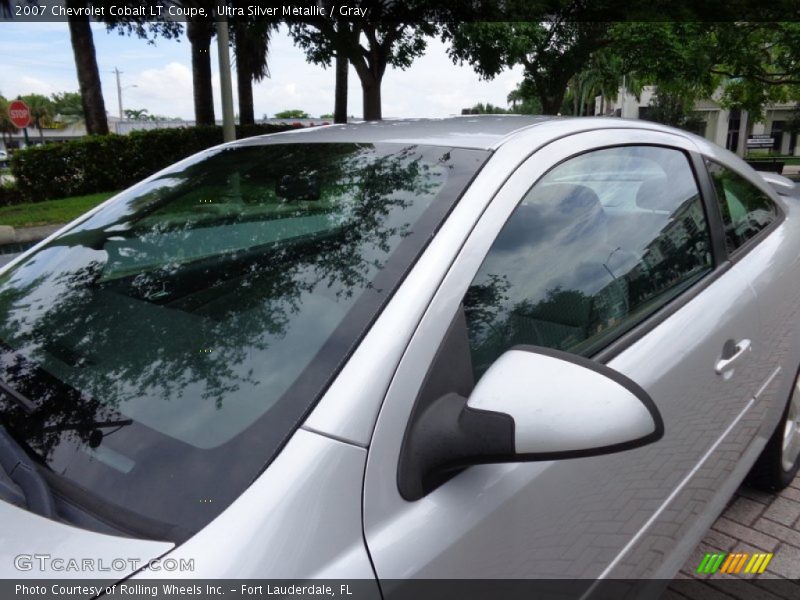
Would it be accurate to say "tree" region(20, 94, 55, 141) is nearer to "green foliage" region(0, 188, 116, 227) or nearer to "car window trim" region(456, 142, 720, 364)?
"green foliage" region(0, 188, 116, 227)

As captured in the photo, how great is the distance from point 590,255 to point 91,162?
49.3ft

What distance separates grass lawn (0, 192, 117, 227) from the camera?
10914mm

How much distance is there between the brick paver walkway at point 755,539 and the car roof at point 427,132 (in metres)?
1.71

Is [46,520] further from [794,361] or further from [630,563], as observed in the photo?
[794,361]

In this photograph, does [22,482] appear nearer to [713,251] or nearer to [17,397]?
[17,397]

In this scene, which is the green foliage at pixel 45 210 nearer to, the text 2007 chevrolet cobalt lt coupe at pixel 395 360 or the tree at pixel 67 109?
the text 2007 chevrolet cobalt lt coupe at pixel 395 360

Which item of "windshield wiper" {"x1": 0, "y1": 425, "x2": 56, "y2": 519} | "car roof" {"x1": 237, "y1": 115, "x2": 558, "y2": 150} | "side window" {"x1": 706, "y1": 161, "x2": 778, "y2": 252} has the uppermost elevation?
"car roof" {"x1": 237, "y1": 115, "x2": 558, "y2": 150}

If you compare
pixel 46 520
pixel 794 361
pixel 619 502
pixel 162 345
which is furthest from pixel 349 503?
pixel 794 361

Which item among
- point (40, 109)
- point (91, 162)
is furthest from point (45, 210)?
point (40, 109)

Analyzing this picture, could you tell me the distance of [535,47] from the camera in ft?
53.3

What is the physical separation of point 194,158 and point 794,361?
2.42 m

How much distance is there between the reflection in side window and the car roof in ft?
0.67

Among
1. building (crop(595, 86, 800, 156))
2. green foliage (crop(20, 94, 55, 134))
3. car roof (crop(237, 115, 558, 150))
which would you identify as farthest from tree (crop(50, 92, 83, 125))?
car roof (crop(237, 115, 558, 150))

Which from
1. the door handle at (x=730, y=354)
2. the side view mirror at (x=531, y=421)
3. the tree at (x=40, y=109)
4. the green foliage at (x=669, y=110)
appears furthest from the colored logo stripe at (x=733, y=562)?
the tree at (x=40, y=109)
